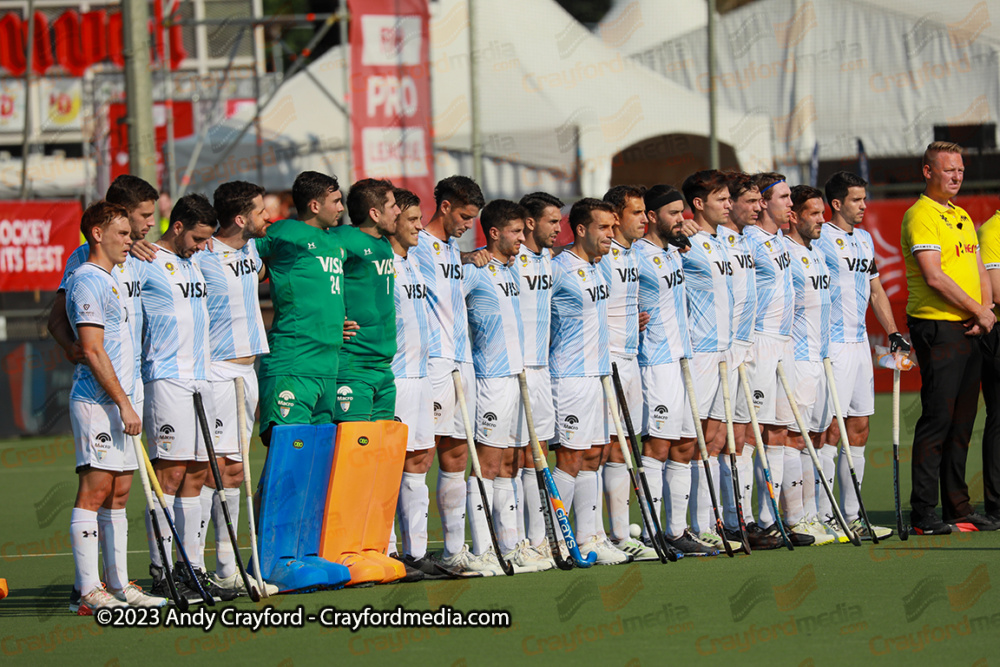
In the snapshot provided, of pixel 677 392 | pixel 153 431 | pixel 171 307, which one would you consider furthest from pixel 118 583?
pixel 677 392

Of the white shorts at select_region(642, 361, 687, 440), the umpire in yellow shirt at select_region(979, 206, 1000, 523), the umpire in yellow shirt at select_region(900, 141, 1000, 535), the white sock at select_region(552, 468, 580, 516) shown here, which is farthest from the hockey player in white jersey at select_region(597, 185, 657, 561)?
the umpire in yellow shirt at select_region(979, 206, 1000, 523)

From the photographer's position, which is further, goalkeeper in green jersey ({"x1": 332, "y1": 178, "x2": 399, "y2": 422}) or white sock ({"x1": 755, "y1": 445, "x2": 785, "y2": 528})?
white sock ({"x1": 755, "y1": 445, "x2": 785, "y2": 528})

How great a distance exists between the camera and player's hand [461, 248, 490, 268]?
8.46 metres

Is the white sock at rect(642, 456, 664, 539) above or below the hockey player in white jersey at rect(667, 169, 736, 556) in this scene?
below

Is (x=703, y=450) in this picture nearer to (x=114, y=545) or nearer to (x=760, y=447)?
(x=760, y=447)

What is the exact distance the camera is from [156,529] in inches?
281

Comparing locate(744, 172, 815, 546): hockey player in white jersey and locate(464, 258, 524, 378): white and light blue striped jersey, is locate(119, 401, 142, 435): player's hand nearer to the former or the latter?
locate(464, 258, 524, 378): white and light blue striped jersey

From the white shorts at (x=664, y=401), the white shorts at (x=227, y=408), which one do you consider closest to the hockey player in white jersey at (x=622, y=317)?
the white shorts at (x=664, y=401)

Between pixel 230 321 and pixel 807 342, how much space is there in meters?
3.93

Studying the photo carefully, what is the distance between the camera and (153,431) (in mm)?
7586

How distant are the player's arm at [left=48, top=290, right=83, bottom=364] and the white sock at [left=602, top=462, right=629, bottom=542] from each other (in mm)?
3372

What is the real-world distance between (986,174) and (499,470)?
1204 centimetres

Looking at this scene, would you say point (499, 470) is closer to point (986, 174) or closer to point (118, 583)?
point (118, 583)

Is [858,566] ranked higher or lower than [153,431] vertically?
lower
